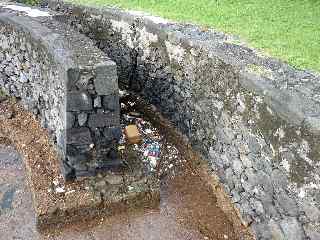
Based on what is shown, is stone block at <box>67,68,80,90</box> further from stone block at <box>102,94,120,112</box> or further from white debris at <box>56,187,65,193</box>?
white debris at <box>56,187,65,193</box>

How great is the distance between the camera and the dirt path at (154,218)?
199 inches

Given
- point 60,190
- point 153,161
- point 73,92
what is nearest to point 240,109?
point 153,161

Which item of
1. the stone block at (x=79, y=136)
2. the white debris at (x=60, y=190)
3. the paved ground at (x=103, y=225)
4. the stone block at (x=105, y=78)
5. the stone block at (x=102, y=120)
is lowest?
the paved ground at (x=103, y=225)

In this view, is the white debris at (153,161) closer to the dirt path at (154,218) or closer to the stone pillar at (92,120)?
the dirt path at (154,218)

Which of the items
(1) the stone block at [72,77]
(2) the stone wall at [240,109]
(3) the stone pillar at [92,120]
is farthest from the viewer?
(3) the stone pillar at [92,120]

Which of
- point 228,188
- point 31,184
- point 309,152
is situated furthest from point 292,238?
point 31,184

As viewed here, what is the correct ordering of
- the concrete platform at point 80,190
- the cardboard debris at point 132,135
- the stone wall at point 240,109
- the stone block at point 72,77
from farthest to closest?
1. the cardboard debris at point 132,135
2. the concrete platform at point 80,190
3. the stone block at point 72,77
4. the stone wall at point 240,109

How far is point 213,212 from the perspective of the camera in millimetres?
5422

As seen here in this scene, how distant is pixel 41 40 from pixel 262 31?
3.21 meters

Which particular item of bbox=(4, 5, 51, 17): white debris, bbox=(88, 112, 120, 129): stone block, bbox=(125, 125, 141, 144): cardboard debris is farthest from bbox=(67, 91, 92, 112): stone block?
bbox=(4, 5, 51, 17): white debris

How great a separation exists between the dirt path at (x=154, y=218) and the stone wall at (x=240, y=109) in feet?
1.05

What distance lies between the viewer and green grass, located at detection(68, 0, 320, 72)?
5852 millimetres

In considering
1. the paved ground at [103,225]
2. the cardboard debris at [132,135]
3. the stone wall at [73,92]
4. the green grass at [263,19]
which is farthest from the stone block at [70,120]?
the green grass at [263,19]

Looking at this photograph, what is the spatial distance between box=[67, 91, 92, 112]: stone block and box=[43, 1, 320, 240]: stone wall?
1.53 m
